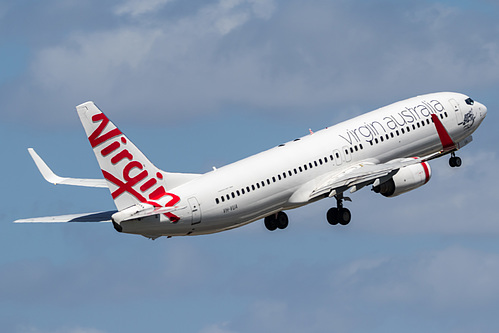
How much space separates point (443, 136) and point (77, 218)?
25.5 metres

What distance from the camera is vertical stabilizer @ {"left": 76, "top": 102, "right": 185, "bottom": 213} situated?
204 ft

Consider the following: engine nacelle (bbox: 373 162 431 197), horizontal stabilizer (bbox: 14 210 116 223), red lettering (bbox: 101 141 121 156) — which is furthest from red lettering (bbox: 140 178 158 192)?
engine nacelle (bbox: 373 162 431 197)

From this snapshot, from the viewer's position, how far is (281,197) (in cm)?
7031

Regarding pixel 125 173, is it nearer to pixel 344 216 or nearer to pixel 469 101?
pixel 344 216

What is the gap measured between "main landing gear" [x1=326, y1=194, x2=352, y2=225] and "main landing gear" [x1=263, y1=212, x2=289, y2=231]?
3090mm

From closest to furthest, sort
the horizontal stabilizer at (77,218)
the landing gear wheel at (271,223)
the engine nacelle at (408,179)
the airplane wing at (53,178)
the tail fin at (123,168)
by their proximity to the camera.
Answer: the tail fin at (123,168) → the horizontal stabilizer at (77,218) → the engine nacelle at (408,179) → the airplane wing at (53,178) → the landing gear wheel at (271,223)

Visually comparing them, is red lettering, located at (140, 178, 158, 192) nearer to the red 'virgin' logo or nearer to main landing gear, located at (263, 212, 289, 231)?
the red 'virgin' logo

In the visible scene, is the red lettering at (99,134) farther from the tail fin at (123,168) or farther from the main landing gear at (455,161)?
the main landing gear at (455,161)

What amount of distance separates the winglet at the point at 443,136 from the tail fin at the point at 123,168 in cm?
1998

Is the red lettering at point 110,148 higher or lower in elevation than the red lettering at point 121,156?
higher

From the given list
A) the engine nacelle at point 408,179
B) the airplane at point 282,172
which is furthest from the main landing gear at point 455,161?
the engine nacelle at point 408,179

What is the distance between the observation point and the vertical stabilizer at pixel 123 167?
6206cm

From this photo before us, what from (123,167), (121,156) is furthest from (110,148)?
(123,167)

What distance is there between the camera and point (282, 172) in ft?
230
